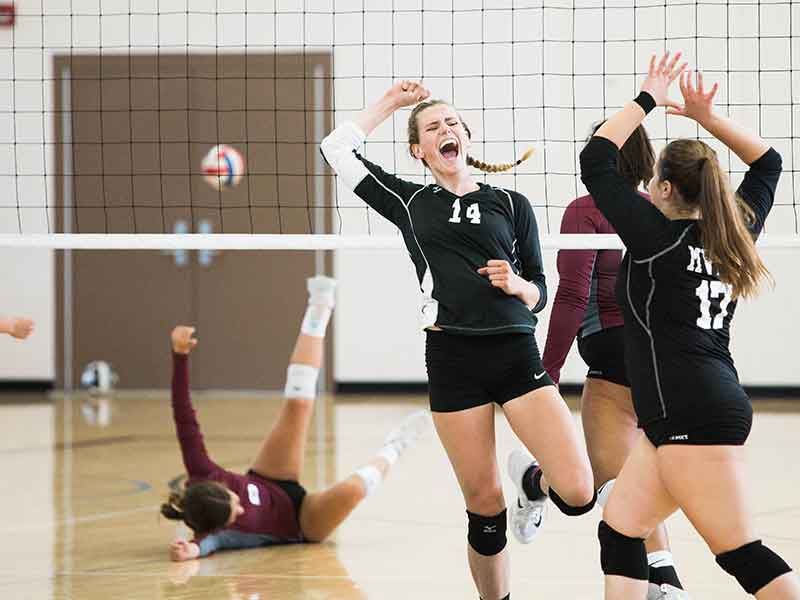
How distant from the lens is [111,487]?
6961mm

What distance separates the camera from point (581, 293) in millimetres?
4082

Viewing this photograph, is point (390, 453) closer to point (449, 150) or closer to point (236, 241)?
point (236, 241)

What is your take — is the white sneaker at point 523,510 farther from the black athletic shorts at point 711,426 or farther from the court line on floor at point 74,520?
the court line on floor at point 74,520

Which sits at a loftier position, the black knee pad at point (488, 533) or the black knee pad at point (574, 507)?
the black knee pad at point (574, 507)

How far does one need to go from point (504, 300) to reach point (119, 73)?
8.32m

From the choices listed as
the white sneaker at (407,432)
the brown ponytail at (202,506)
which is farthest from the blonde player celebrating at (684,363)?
the white sneaker at (407,432)

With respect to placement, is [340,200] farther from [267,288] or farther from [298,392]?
[298,392]

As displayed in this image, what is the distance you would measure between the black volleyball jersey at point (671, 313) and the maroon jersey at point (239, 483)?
99.8 inches

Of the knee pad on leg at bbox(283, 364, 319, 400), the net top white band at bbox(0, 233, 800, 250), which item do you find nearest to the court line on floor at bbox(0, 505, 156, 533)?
the knee pad on leg at bbox(283, 364, 319, 400)

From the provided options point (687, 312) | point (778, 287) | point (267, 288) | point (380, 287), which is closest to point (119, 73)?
point (267, 288)

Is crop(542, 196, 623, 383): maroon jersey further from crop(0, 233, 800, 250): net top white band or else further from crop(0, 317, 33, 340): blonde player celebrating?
crop(0, 317, 33, 340): blonde player celebrating

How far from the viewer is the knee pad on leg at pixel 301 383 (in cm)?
570

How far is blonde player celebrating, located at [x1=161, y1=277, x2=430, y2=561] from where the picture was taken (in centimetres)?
523

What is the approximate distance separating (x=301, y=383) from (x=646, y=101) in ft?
9.02
